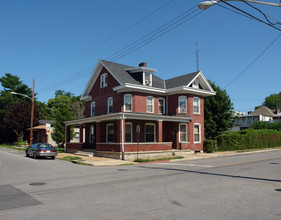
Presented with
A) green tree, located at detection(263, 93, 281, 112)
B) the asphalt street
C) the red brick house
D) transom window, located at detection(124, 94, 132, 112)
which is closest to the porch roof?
the red brick house

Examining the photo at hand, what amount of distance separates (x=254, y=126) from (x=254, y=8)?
157 feet

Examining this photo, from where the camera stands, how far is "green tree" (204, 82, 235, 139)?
36.7 meters

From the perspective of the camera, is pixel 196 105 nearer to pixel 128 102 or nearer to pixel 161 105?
pixel 161 105

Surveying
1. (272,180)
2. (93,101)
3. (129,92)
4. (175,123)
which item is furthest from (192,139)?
(272,180)

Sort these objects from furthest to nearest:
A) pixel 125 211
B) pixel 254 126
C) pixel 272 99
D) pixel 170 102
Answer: pixel 272 99 → pixel 254 126 → pixel 170 102 → pixel 125 211

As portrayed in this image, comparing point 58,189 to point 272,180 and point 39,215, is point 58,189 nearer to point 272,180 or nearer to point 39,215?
point 39,215

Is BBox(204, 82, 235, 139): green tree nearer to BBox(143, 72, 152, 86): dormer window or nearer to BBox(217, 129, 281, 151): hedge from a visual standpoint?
BBox(217, 129, 281, 151): hedge

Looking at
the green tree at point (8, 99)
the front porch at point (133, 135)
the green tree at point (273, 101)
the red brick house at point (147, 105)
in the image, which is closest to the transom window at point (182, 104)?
the red brick house at point (147, 105)

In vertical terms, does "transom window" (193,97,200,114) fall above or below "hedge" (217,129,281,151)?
above

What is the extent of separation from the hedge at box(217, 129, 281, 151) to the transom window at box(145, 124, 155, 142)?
29.1 ft

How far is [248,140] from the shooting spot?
34.1 m

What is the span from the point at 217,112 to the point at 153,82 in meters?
12.4

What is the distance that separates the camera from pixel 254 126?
54625 mm

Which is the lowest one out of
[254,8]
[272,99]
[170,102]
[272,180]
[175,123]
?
[272,180]
